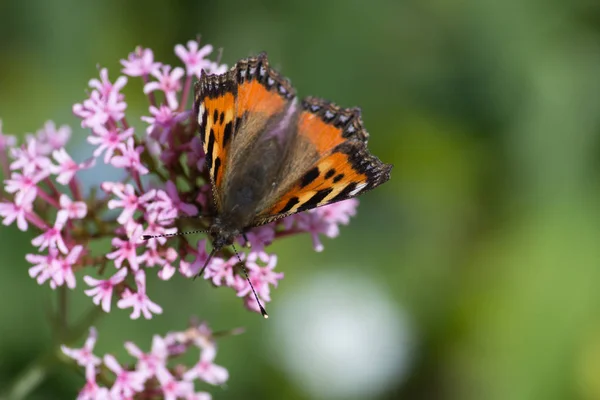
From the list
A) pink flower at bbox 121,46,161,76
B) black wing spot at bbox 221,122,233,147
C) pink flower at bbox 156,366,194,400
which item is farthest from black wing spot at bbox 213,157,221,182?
pink flower at bbox 156,366,194,400

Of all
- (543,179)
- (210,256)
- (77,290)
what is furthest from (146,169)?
(543,179)

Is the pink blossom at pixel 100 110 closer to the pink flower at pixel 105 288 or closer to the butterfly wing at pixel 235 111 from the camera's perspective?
the butterfly wing at pixel 235 111

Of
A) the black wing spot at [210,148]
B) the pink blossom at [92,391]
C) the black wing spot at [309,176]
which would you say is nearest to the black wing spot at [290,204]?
the black wing spot at [309,176]

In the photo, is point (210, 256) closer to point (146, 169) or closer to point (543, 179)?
point (146, 169)

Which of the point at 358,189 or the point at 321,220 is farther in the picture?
the point at 321,220

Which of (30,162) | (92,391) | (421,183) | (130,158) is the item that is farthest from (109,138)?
(421,183)

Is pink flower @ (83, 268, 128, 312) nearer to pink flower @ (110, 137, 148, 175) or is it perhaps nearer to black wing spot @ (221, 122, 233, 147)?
pink flower @ (110, 137, 148, 175)

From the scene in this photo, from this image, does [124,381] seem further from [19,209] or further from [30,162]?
[30,162]
